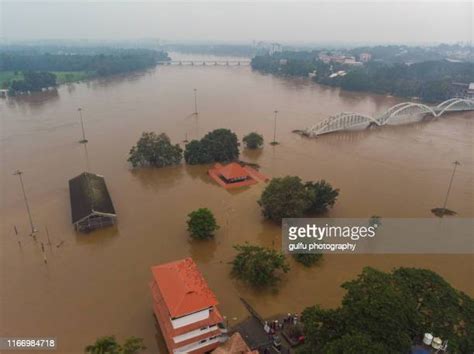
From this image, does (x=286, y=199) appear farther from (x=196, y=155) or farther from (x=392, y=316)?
→ (x=196, y=155)

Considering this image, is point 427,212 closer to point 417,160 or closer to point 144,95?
point 417,160

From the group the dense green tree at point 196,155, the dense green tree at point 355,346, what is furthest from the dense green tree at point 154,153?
the dense green tree at point 355,346

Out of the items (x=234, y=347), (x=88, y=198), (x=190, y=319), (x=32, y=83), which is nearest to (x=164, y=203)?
(x=88, y=198)

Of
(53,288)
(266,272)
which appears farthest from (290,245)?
(53,288)

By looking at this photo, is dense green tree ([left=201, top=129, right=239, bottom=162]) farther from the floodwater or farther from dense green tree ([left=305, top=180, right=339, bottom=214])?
dense green tree ([left=305, top=180, right=339, bottom=214])

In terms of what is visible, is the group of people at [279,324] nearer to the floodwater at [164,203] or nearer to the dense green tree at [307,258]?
the floodwater at [164,203]
